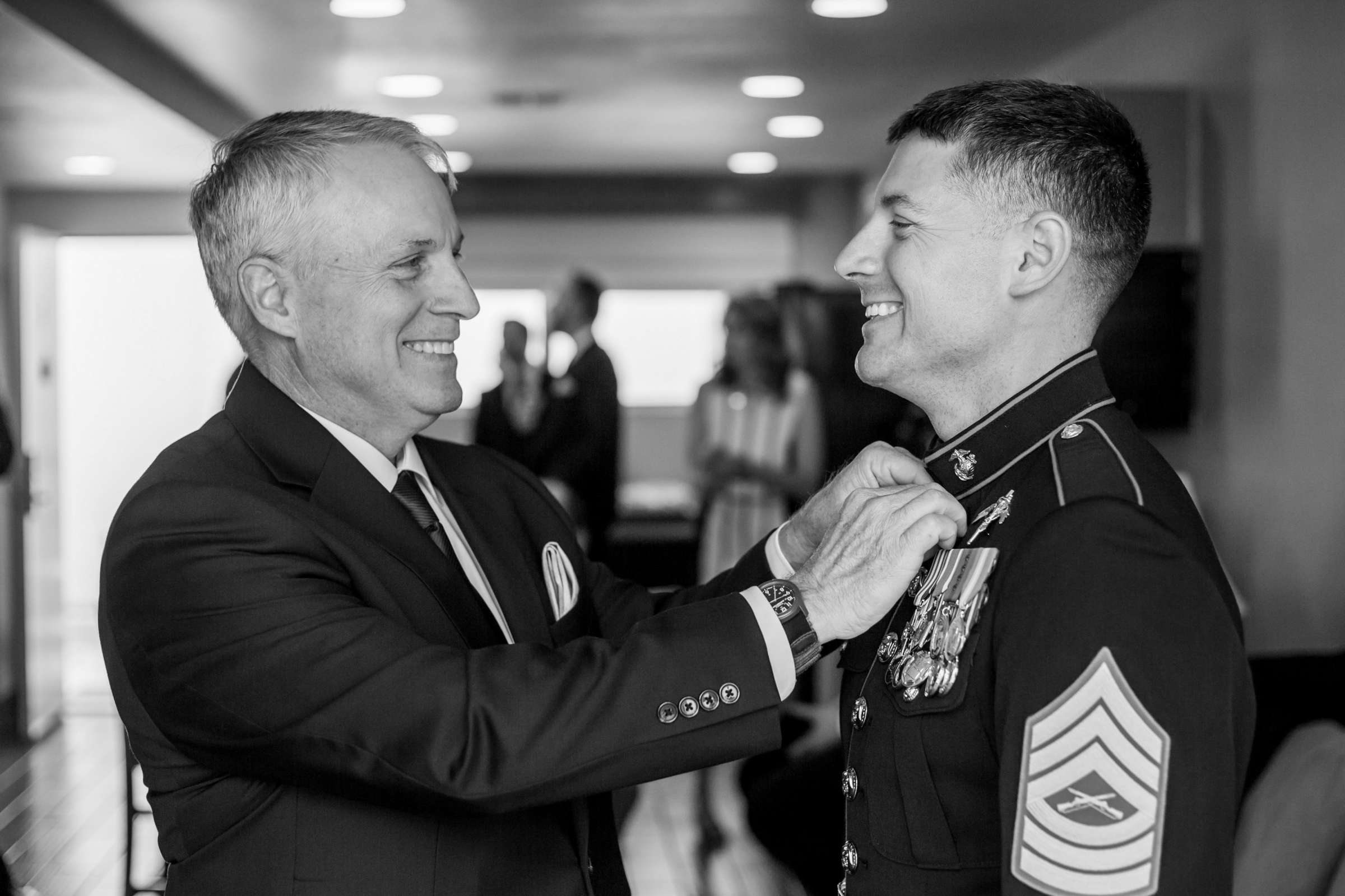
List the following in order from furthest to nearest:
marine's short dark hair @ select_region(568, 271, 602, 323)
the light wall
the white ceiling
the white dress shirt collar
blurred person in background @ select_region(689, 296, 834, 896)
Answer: marine's short dark hair @ select_region(568, 271, 602, 323), blurred person in background @ select_region(689, 296, 834, 896), the white ceiling, the light wall, the white dress shirt collar

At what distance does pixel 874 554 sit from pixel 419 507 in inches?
25.1

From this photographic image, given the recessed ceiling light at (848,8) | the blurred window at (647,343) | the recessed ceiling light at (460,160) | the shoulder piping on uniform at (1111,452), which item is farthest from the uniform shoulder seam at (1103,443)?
the blurred window at (647,343)

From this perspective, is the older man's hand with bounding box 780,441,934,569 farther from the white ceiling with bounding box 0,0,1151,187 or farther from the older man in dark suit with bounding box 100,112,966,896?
the white ceiling with bounding box 0,0,1151,187

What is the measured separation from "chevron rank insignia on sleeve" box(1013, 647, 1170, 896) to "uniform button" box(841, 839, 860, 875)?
30 cm

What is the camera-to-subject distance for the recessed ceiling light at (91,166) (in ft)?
23.4

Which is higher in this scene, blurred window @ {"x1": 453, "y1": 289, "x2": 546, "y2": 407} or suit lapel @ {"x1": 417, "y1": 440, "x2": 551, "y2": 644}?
blurred window @ {"x1": 453, "y1": 289, "x2": 546, "y2": 407}

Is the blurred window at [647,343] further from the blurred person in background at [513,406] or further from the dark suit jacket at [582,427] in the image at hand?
the dark suit jacket at [582,427]

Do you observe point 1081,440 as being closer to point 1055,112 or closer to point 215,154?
point 1055,112

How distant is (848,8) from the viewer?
4.93 meters

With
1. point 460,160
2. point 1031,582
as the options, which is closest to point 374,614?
point 1031,582

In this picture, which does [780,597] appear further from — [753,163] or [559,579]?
[753,163]

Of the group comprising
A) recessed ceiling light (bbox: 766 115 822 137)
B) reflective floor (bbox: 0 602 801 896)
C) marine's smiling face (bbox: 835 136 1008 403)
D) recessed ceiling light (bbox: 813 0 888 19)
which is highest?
recessed ceiling light (bbox: 766 115 822 137)

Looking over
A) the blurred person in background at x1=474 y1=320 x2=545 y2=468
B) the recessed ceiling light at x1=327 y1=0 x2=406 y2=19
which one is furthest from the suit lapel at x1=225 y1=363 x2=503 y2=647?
the blurred person in background at x1=474 y1=320 x2=545 y2=468

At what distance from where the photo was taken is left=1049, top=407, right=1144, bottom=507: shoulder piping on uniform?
126cm
